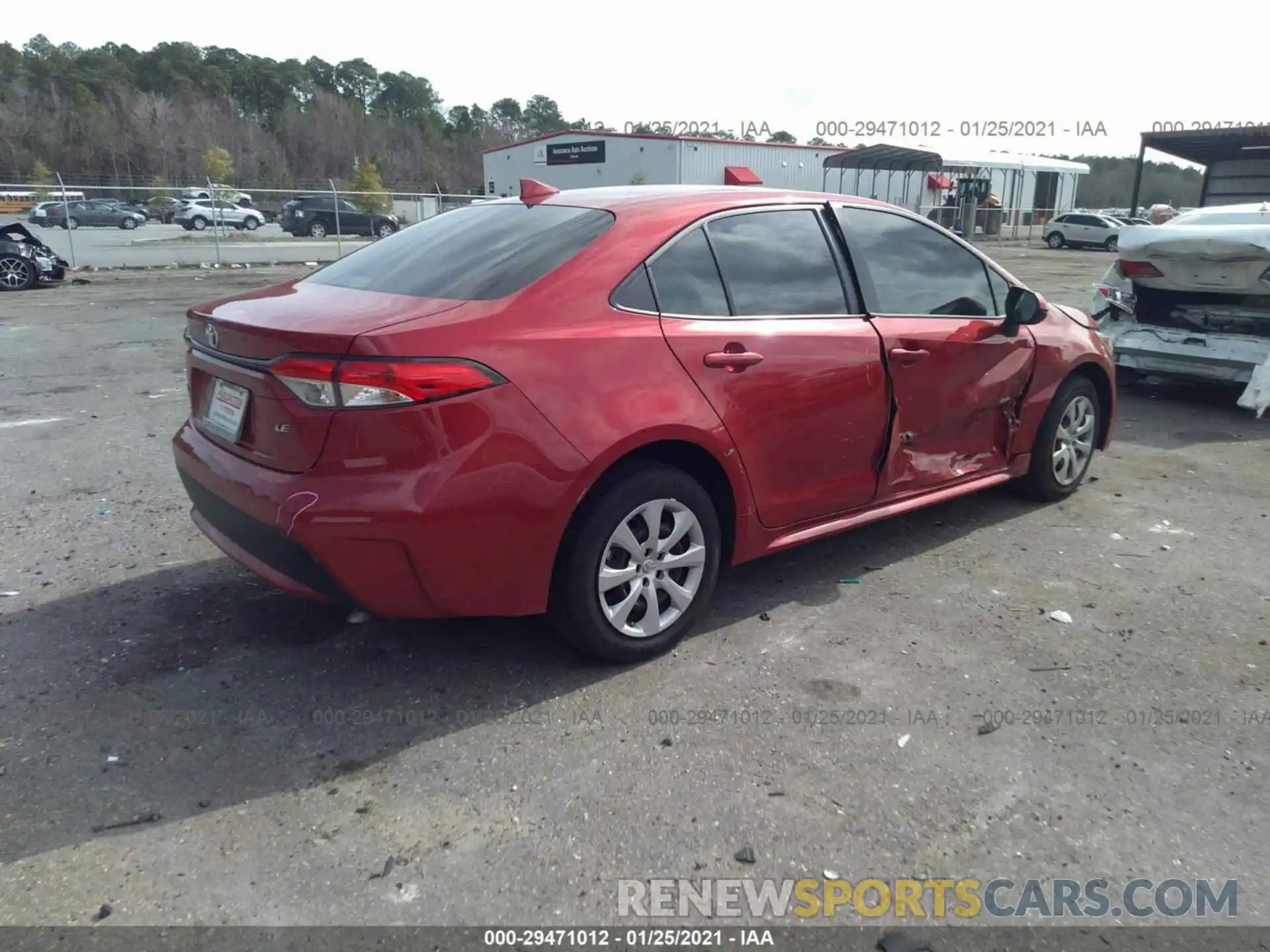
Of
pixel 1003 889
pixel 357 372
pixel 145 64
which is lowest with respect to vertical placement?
pixel 1003 889

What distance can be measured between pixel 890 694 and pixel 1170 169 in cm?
8012

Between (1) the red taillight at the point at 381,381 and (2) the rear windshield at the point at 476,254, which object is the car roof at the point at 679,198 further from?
(1) the red taillight at the point at 381,381

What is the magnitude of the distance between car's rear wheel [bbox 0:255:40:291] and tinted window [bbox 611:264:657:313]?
16390 mm

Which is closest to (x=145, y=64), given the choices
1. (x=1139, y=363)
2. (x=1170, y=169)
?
(x=1170, y=169)

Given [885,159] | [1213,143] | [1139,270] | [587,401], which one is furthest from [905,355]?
[885,159]

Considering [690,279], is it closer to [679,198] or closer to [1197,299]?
[679,198]

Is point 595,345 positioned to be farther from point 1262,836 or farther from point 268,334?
point 1262,836

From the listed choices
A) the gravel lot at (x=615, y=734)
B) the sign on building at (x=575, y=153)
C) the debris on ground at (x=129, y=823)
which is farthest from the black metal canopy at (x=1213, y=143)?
the sign on building at (x=575, y=153)

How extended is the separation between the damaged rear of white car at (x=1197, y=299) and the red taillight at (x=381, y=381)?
608 centimetres

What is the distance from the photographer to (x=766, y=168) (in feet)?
140

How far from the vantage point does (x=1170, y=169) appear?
69.4 metres

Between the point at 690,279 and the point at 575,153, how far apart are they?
4718 centimetres

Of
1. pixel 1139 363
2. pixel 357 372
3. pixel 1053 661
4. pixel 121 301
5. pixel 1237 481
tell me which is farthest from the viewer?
pixel 121 301

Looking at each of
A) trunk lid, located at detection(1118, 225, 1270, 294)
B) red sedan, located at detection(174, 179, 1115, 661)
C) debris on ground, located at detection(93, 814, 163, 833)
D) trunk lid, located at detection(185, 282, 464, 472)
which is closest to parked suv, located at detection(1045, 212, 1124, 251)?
trunk lid, located at detection(1118, 225, 1270, 294)
